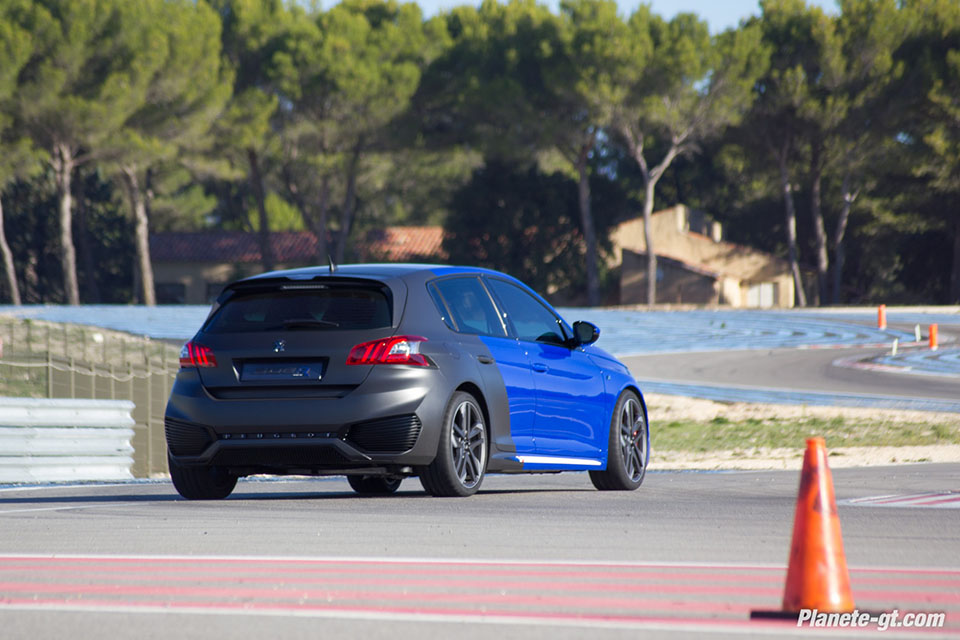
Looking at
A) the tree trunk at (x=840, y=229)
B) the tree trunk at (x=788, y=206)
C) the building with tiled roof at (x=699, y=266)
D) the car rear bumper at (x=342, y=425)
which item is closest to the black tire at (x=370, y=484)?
the car rear bumper at (x=342, y=425)

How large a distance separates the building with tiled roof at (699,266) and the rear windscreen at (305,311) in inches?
2723

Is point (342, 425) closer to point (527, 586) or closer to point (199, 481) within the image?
point (199, 481)

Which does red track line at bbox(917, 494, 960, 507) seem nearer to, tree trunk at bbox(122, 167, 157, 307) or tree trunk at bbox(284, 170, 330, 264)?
tree trunk at bbox(122, 167, 157, 307)

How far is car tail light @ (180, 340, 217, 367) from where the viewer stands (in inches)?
375

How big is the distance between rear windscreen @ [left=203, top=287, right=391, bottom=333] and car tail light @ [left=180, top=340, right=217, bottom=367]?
5.7 inches

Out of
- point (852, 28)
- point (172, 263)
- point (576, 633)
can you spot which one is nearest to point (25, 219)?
point (172, 263)

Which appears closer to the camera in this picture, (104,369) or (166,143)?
(104,369)

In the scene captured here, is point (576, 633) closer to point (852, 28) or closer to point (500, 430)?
point (500, 430)

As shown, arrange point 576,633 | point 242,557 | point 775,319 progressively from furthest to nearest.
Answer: point 775,319 → point 242,557 → point 576,633

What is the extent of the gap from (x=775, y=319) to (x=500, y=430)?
3939cm

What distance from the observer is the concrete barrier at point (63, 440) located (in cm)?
1340

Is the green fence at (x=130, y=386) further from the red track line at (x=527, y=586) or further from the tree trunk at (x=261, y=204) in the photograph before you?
the tree trunk at (x=261, y=204)

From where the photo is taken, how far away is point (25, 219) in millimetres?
78062

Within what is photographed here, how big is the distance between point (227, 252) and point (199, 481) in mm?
78986
